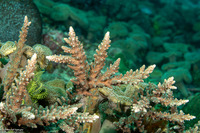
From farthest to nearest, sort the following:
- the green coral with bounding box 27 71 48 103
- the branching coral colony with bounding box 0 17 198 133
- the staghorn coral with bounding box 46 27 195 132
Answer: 1. the green coral with bounding box 27 71 48 103
2. the staghorn coral with bounding box 46 27 195 132
3. the branching coral colony with bounding box 0 17 198 133

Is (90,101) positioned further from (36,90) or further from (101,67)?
A: (36,90)

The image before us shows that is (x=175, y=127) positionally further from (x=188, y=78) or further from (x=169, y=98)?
(x=188, y=78)

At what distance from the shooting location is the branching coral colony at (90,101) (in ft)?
6.10

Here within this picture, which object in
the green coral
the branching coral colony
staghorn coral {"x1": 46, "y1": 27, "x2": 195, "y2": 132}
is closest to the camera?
the branching coral colony

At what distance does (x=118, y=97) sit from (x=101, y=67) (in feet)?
1.92

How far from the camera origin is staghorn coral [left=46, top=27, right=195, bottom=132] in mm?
2207

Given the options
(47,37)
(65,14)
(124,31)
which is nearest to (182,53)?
(124,31)

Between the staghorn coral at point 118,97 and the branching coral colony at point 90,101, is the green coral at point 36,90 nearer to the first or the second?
the branching coral colony at point 90,101

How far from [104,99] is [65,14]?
5.82 metres

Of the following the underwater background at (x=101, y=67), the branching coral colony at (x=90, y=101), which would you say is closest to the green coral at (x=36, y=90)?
the underwater background at (x=101, y=67)

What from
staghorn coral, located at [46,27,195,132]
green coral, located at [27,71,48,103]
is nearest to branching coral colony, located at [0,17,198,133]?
staghorn coral, located at [46,27,195,132]

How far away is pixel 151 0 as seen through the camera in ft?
62.7

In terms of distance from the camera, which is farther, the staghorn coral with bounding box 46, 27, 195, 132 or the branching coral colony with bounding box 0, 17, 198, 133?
the staghorn coral with bounding box 46, 27, 195, 132

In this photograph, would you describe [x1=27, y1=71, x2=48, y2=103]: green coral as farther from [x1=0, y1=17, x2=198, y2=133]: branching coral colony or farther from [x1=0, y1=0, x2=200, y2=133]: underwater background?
[x1=0, y1=17, x2=198, y2=133]: branching coral colony
